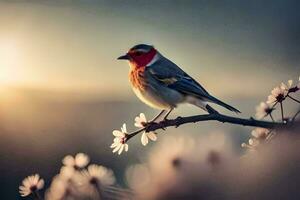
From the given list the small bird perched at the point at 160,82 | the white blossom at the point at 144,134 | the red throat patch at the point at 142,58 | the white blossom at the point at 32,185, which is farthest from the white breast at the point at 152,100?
the white blossom at the point at 32,185

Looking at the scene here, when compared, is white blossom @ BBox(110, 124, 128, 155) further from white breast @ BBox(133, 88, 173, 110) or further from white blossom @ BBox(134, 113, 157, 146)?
white breast @ BBox(133, 88, 173, 110)

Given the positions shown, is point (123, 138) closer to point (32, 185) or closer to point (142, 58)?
point (32, 185)

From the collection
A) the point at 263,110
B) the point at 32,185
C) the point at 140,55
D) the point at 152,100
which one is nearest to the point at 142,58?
the point at 140,55

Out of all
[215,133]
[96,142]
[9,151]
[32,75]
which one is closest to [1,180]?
[9,151]

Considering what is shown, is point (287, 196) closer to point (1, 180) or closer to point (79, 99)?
point (1, 180)

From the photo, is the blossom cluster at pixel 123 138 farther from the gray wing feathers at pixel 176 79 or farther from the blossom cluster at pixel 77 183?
the gray wing feathers at pixel 176 79

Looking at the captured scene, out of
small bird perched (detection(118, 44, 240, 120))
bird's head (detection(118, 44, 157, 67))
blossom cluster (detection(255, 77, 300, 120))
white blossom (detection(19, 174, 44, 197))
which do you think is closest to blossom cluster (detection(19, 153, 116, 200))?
white blossom (detection(19, 174, 44, 197))
